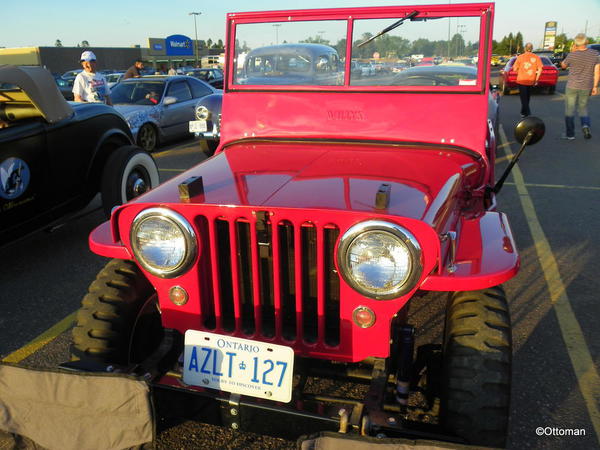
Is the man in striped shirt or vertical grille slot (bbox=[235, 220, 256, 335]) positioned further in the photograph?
the man in striped shirt

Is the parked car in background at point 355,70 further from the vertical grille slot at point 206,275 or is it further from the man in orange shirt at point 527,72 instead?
the man in orange shirt at point 527,72

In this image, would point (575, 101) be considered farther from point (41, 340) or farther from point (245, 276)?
point (41, 340)

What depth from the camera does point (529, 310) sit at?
11.4 ft

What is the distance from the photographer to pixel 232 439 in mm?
2428

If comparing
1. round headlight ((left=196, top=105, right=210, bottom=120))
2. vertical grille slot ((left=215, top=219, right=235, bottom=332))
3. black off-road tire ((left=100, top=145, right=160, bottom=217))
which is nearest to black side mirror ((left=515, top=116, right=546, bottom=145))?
vertical grille slot ((left=215, top=219, right=235, bottom=332))

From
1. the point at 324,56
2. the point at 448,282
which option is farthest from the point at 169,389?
the point at 324,56

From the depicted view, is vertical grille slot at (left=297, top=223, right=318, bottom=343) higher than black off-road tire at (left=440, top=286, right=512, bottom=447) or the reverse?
higher

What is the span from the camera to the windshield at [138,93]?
30.2 ft

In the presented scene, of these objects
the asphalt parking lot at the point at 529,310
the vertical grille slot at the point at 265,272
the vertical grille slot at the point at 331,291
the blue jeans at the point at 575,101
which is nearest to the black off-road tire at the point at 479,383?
the vertical grille slot at the point at 331,291

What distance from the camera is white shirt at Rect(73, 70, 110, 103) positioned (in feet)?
26.3

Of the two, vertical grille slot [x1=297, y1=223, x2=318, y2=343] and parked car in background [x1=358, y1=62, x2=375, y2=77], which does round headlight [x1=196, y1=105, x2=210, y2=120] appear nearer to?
parked car in background [x1=358, y1=62, x2=375, y2=77]

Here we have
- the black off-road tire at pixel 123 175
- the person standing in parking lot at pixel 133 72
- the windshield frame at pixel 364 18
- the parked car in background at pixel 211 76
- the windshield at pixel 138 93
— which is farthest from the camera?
the parked car in background at pixel 211 76

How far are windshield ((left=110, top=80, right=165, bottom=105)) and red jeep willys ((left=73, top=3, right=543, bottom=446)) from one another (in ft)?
23.0

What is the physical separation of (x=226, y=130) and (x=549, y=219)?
358cm
